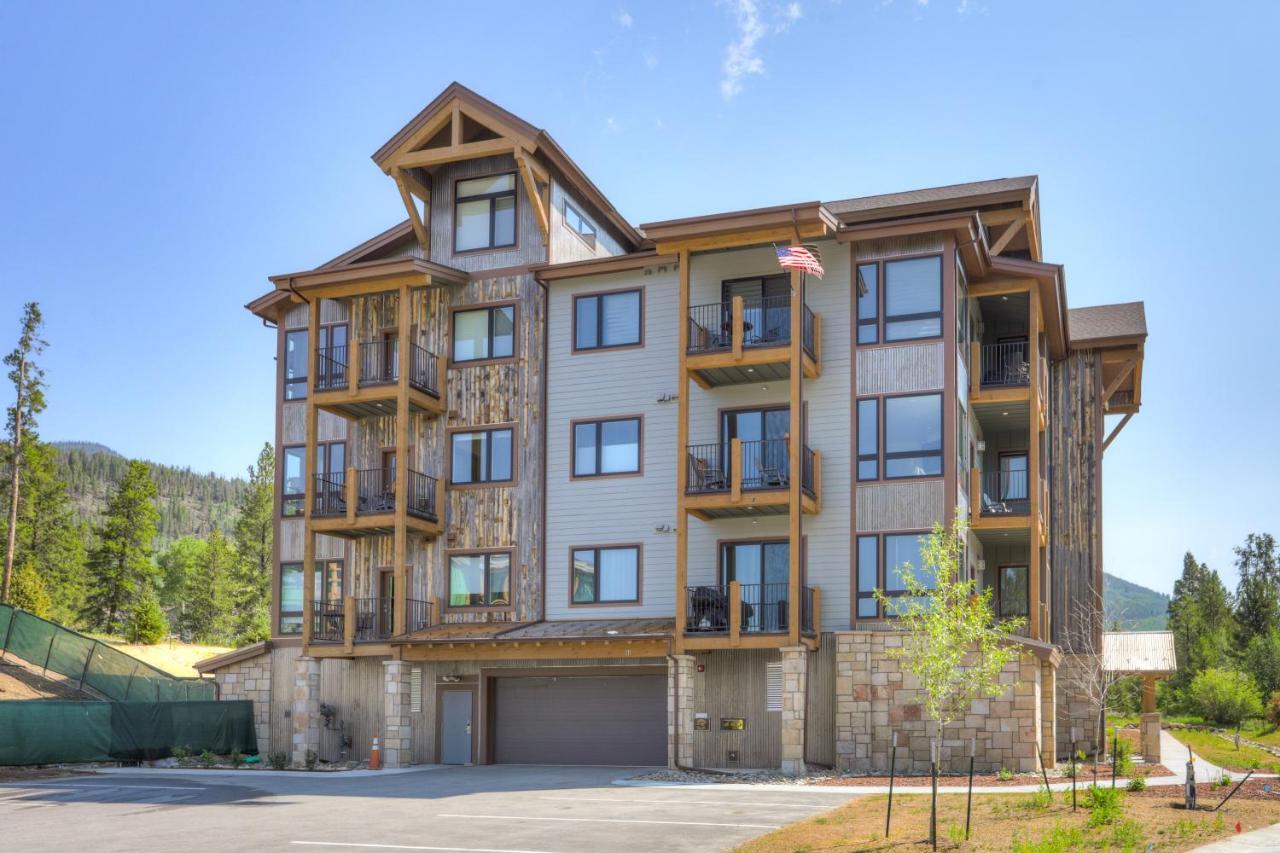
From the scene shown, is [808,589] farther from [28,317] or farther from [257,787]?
[28,317]

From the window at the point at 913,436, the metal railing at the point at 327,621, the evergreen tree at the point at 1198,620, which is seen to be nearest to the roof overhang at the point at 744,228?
the window at the point at 913,436

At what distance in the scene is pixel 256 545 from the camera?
72125 mm

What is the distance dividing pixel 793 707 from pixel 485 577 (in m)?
9.27

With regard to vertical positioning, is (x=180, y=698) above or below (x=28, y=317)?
below

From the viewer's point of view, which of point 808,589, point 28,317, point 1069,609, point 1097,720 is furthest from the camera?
point 28,317

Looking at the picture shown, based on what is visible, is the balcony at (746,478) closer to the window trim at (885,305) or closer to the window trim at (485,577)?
the window trim at (885,305)

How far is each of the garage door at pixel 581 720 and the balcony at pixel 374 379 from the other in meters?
7.47

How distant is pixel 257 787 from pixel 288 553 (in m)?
10.5

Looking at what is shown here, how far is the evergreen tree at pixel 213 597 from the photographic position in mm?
77562

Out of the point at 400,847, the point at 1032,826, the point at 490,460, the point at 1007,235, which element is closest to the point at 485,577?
the point at 490,460

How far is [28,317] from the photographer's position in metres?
59.2

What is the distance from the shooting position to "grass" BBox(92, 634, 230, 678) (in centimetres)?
5528

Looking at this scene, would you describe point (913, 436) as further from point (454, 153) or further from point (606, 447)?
point (454, 153)

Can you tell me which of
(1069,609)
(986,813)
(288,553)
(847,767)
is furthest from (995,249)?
(288,553)
